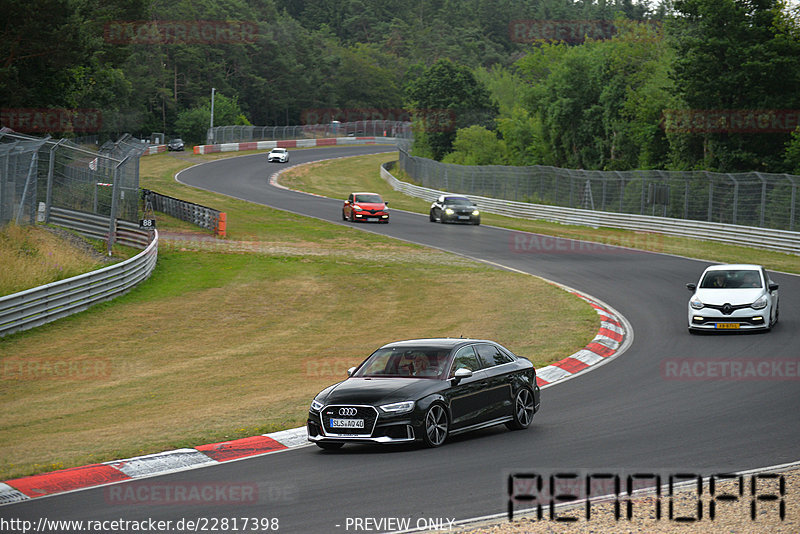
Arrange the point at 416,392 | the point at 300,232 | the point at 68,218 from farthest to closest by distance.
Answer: the point at 300,232 < the point at 68,218 < the point at 416,392

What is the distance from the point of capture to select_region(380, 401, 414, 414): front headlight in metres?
11.0

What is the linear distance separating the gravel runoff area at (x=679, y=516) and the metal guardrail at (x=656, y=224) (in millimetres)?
30039

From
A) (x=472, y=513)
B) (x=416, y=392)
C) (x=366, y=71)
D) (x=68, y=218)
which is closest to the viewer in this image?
(x=472, y=513)

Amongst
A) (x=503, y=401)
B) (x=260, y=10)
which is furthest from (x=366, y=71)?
(x=503, y=401)

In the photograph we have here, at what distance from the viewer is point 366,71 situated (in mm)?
171500

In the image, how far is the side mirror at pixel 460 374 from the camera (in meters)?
11.6

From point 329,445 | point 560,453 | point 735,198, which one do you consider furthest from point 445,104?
point 560,453

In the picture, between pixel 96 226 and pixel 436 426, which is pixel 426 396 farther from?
pixel 96 226

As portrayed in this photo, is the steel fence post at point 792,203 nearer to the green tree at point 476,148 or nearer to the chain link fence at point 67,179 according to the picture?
the chain link fence at point 67,179

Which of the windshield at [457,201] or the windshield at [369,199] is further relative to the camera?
the windshield at [457,201]

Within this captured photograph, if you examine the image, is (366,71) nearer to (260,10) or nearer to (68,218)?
(260,10)

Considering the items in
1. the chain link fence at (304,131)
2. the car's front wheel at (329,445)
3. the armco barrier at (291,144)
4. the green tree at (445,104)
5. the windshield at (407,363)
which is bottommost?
the car's front wheel at (329,445)

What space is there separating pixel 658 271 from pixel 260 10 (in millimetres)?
170523

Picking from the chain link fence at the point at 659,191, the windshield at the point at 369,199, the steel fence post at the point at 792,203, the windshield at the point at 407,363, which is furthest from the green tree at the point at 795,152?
the windshield at the point at 407,363
